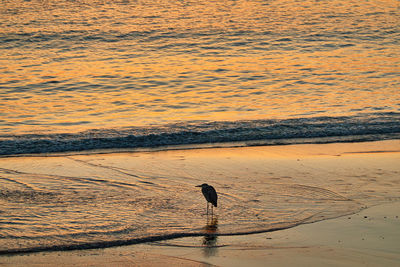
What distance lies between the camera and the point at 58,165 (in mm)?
10148

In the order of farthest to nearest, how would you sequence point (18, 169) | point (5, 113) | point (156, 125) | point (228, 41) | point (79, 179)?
point (228, 41) → point (5, 113) → point (156, 125) → point (18, 169) → point (79, 179)

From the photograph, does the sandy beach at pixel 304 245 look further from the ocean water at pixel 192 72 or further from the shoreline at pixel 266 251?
the ocean water at pixel 192 72

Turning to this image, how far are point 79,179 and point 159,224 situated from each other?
7.82ft

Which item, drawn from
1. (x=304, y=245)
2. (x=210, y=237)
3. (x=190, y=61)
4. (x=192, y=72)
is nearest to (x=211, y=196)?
(x=210, y=237)

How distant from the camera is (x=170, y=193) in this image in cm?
832

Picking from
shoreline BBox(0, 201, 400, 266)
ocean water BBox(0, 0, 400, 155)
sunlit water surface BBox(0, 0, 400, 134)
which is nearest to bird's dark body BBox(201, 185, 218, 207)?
shoreline BBox(0, 201, 400, 266)

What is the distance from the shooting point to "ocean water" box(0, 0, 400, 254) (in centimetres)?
758

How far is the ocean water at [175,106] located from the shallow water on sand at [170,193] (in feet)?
0.10

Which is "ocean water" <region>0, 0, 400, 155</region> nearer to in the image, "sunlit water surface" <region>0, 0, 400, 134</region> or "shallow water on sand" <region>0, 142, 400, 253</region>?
"sunlit water surface" <region>0, 0, 400, 134</region>

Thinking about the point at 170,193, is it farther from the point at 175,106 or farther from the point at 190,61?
the point at 190,61

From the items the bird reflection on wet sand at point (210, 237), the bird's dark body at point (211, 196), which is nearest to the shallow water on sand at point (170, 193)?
the bird reflection on wet sand at point (210, 237)

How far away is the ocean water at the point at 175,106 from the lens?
7578 mm

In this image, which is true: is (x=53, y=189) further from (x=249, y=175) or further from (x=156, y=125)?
(x=156, y=125)

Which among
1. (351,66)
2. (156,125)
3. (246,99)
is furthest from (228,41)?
(156,125)
